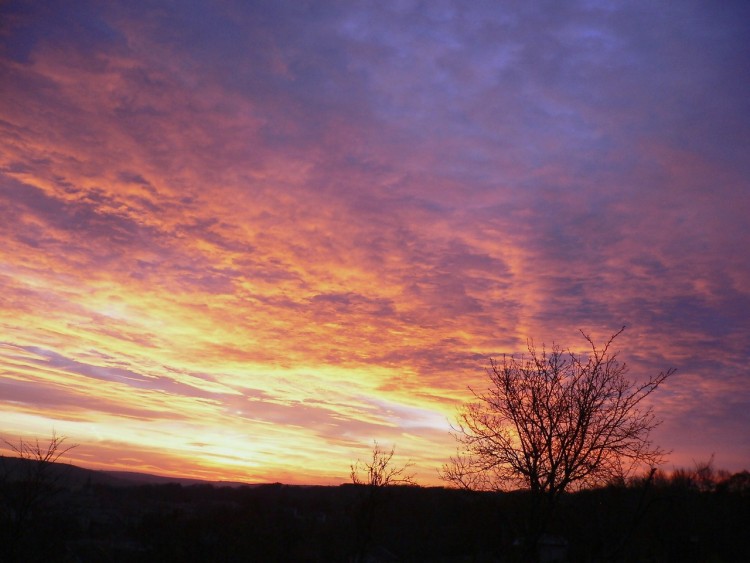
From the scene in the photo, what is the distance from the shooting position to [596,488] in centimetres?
1408

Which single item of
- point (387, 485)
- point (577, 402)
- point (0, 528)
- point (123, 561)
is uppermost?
point (577, 402)

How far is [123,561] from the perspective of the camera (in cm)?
3831

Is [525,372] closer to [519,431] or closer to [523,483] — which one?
[519,431]

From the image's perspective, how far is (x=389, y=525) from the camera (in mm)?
56656

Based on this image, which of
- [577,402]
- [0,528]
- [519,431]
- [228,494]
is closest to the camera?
[577,402]

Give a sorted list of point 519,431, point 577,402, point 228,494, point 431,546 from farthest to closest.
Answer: point 228,494
point 431,546
point 519,431
point 577,402

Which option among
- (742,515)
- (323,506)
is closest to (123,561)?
(323,506)

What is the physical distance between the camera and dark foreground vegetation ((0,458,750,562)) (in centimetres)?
1503

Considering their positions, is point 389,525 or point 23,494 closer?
point 23,494

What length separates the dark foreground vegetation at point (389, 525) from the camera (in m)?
15.0

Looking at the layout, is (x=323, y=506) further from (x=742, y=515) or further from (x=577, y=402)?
(x=577, y=402)

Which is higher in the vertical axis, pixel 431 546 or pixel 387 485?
pixel 387 485

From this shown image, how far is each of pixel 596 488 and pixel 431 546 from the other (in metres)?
42.3

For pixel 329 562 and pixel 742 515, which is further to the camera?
pixel 742 515
